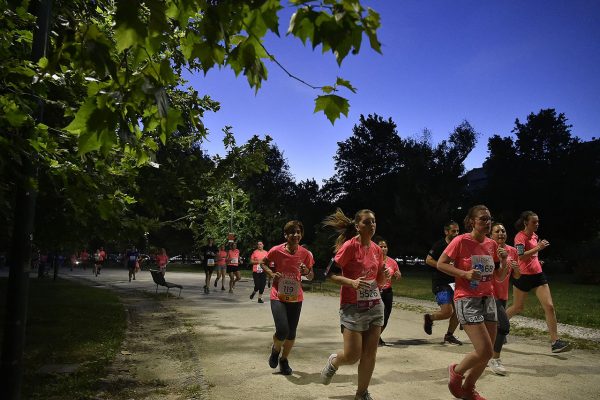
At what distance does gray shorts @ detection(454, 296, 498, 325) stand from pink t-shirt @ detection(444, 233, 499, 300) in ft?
0.20

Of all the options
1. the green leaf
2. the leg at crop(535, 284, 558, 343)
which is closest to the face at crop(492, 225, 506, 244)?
the leg at crop(535, 284, 558, 343)

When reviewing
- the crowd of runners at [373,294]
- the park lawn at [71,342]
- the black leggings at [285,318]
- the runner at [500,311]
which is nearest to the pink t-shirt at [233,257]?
the park lawn at [71,342]

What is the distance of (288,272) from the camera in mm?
6555

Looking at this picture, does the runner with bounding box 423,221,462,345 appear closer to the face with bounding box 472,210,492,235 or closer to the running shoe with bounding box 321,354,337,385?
the face with bounding box 472,210,492,235

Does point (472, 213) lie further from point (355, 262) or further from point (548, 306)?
point (548, 306)

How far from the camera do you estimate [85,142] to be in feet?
7.63

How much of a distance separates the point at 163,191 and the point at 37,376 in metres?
4.82

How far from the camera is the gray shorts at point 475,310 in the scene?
5.00 metres

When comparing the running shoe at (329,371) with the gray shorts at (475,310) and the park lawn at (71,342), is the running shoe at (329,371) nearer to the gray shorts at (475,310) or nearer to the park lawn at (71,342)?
the gray shorts at (475,310)

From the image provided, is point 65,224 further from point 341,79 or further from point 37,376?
point 341,79

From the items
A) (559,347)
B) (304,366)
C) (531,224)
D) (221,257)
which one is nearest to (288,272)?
(304,366)

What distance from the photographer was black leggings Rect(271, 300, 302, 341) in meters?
6.21

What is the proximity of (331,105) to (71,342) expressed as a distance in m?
7.49

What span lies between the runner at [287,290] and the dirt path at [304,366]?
31 centimetres
